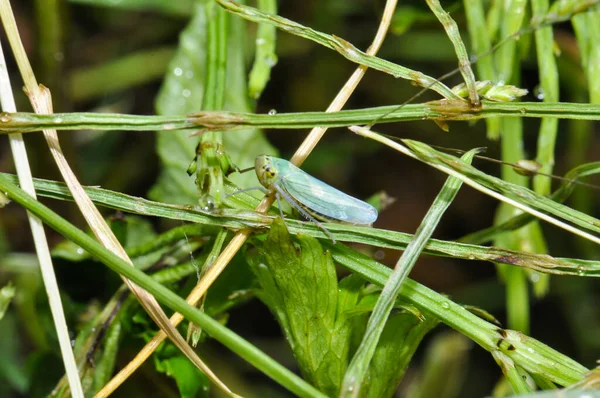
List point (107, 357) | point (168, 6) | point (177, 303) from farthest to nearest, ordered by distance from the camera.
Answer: point (168, 6), point (107, 357), point (177, 303)

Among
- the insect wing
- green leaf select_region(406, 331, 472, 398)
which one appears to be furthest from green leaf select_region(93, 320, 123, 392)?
green leaf select_region(406, 331, 472, 398)

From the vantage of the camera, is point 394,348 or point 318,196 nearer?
point 394,348

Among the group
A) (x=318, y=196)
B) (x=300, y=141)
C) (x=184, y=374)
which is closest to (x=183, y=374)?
(x=184, y=374)

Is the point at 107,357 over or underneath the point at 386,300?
underneath

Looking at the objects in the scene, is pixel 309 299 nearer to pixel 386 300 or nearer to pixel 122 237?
pixel 386 300

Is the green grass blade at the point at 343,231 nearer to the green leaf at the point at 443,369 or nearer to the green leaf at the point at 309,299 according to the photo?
the green leaf at the point at 309,299

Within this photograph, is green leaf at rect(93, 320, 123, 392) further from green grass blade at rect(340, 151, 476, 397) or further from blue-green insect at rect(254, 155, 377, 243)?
green grass blade at rect(340, 151, 476, 397)

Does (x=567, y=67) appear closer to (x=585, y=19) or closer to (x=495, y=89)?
(x=585, y=19)
